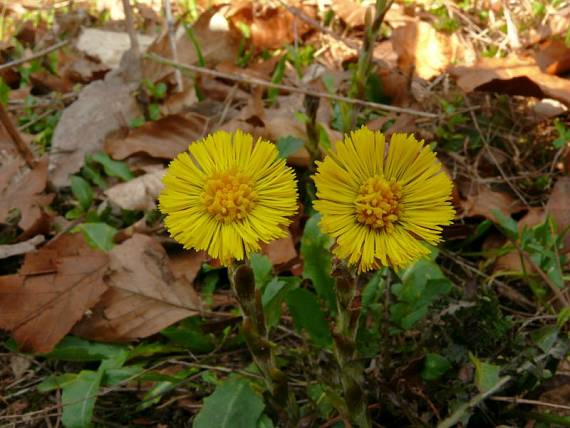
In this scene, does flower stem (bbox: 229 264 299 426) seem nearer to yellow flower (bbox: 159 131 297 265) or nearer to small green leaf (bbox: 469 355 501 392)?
yellow flower (bbox: 159 131 297 265)

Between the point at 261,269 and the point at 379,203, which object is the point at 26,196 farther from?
the point at 379,203

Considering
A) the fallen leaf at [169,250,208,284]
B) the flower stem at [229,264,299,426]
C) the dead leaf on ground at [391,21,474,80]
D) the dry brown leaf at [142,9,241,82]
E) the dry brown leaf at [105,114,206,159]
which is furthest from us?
the dry brown leaf at [142,9,241,82]

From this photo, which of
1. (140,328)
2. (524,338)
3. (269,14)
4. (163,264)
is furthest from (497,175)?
(269,14)

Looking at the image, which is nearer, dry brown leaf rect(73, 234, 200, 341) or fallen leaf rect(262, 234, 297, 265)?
dry brown leaf rect(73, 234, 200, 341)

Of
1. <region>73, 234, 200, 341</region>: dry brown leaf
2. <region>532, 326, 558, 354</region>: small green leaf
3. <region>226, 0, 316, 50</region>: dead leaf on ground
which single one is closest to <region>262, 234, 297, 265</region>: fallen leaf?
<region>73, 234, 200, 341</region>: dry brown leaf

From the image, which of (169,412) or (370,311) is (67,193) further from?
(370,311)

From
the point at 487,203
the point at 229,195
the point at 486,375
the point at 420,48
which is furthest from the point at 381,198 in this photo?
the point at 420,48
